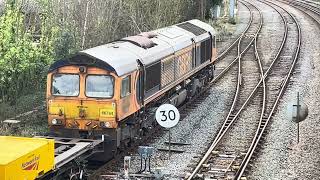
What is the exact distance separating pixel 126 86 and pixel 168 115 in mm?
1433

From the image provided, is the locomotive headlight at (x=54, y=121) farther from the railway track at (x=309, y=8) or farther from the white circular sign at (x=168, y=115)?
the railway track at (x=309, y=8)

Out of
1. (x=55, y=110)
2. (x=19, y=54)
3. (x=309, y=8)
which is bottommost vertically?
(x=55, y=110)

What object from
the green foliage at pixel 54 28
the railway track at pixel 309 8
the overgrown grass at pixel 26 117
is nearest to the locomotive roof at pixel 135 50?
the overgrown grass at pixel 26 117

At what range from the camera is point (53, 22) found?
77.9ft

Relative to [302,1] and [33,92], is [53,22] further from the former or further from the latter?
[302,1]

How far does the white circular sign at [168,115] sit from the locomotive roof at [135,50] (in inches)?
54.3

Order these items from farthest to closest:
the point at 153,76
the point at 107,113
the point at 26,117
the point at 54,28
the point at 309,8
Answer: the point at 309,8
the point at 54,28
the point at 26,117
the point at 153,76
the point at 107,113

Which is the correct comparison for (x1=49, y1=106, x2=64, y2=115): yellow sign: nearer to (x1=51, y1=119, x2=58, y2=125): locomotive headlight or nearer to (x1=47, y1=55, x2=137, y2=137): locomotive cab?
(x1=47, y1=55, x2=137, y2=137): locomotive cab

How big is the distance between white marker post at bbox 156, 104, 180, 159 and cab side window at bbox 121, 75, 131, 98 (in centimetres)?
102

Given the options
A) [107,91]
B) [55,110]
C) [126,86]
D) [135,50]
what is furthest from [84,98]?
[135,50]

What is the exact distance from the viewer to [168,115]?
51.3 ft

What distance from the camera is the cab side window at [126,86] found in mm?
14969

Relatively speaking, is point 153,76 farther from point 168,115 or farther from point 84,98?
point 84,98

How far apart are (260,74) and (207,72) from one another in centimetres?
390
